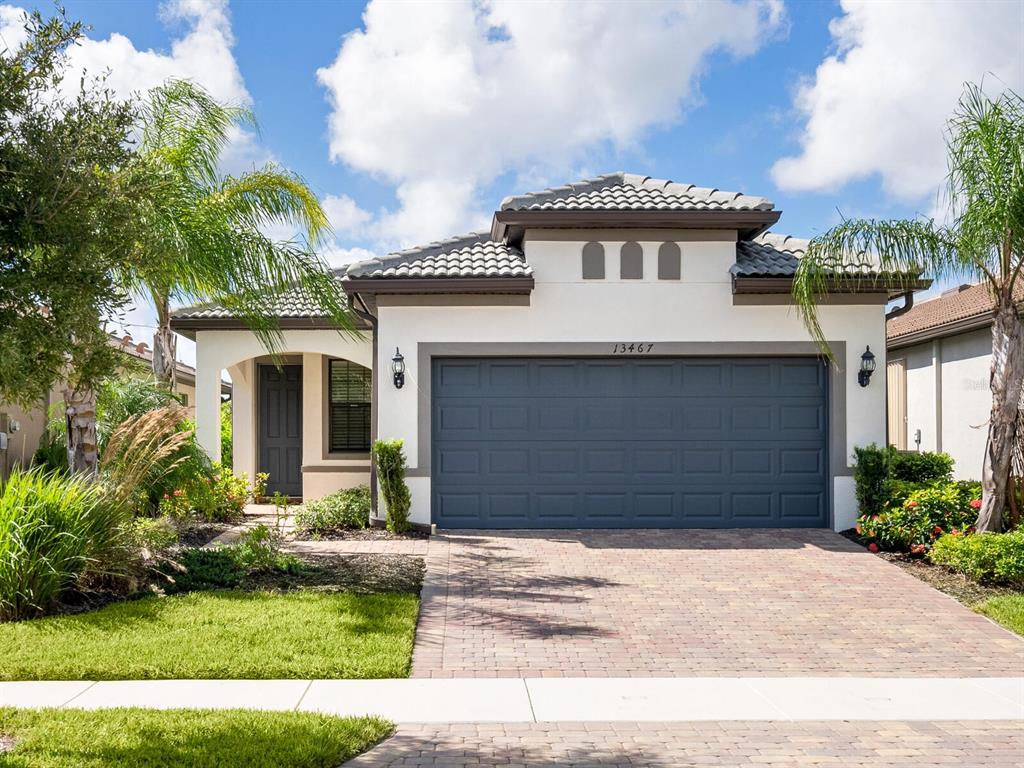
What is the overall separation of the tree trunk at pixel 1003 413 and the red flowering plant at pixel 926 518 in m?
0.44

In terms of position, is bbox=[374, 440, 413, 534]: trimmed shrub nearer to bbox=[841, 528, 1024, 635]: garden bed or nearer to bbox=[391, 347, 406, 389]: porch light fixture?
bbox=[391, 347, 406, 389]: porch light fixture

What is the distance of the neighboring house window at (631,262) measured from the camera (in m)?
13.6

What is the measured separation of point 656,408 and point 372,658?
748 cm

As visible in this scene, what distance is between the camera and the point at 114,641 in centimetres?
759

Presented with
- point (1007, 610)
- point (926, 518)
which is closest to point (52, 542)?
point (1007, 610)

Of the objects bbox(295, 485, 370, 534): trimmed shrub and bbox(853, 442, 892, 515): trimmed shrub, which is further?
bbox(295, 485, 370, 534): trimmed shrub

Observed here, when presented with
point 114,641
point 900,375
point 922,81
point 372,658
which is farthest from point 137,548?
point 900,375

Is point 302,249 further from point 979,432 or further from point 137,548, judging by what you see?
point 979,432

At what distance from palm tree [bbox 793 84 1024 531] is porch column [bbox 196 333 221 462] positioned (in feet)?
36.5

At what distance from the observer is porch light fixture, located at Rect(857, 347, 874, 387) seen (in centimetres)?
1345

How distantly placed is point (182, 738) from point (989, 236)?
10.3 m

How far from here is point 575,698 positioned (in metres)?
6.52

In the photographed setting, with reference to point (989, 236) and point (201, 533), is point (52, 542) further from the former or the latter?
point (989, 236)

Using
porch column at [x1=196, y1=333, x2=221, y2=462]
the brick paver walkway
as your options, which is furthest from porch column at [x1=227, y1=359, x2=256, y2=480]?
the brick paver walkway
